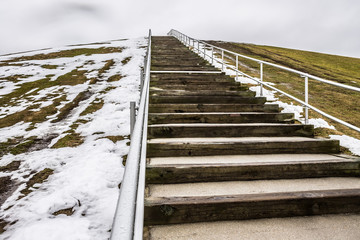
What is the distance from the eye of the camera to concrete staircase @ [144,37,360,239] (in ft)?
7.42

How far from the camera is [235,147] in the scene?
346 centimetres

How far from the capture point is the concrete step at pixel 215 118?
4.35 meters

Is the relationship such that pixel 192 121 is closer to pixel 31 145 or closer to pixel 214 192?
pixel 214 192

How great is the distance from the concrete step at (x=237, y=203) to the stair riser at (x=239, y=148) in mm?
745

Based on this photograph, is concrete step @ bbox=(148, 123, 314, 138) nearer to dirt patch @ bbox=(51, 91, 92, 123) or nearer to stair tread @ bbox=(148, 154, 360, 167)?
stair tread @ bbox=(148, 154, 360, 167)

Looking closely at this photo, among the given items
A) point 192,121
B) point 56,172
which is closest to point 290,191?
point 192,121

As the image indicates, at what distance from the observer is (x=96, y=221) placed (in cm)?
319

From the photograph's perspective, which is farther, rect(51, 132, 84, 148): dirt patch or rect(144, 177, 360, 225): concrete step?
rect(51, 132, 84, 148): dirt patch

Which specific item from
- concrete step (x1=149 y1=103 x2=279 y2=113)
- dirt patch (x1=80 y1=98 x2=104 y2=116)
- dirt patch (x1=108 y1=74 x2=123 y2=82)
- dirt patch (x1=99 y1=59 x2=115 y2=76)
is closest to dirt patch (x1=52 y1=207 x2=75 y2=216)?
concrete step (x1=149 y1=103 x2=279 y2=113)

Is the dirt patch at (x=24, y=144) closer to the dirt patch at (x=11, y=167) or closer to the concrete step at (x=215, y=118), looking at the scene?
the dirt patch at (x=11, y=167)

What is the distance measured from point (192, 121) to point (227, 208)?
2294 millimetres

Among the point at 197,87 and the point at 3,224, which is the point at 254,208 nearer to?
the point at 3,224

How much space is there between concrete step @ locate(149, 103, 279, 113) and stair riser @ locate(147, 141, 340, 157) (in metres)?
1.61

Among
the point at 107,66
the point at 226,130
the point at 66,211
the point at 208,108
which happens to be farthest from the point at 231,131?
the point at 107,66
